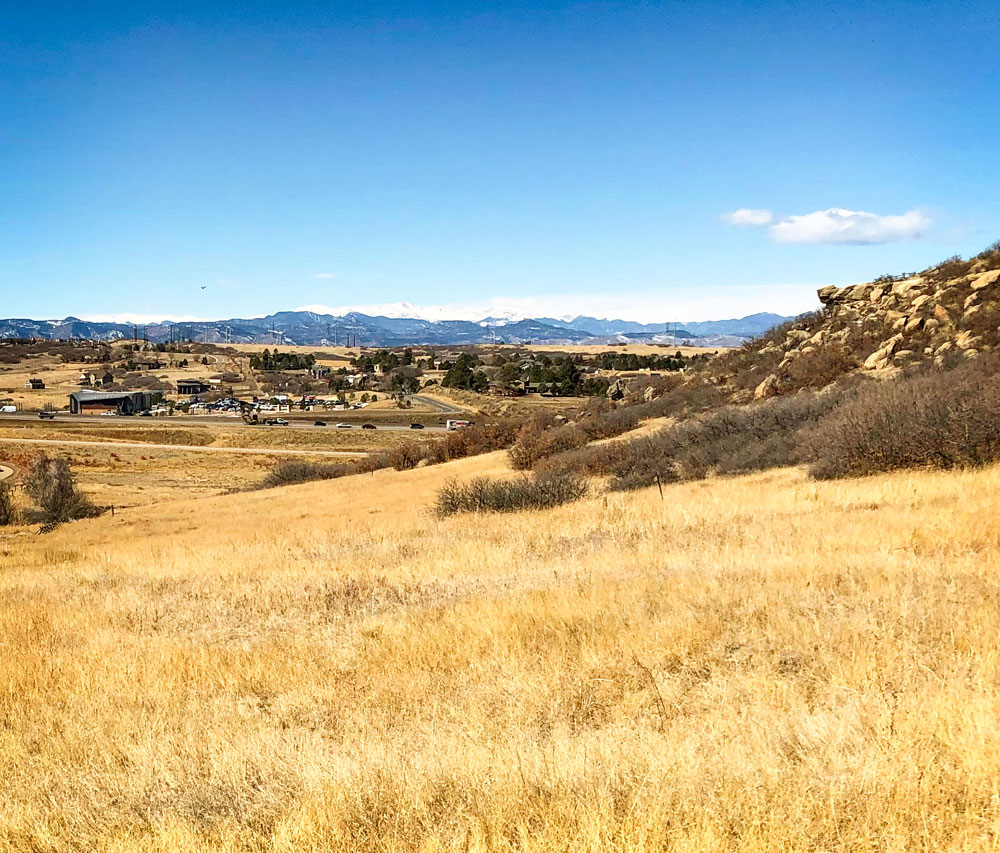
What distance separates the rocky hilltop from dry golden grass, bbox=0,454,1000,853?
65.5 feet

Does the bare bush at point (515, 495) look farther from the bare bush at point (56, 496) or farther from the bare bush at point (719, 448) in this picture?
the bare bush at point (56, 496)

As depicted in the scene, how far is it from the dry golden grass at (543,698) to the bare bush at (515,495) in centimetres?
774

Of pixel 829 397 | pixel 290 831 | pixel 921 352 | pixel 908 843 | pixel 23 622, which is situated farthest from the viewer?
pixel 921 352

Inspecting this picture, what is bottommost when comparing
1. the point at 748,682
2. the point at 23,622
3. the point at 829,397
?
the point at 23,622

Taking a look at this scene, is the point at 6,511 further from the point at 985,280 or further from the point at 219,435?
the point at 985,280

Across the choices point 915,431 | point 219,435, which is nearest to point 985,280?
point 915,431

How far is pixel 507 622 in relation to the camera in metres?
7.91

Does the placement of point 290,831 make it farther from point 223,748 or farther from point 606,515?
point 606,515

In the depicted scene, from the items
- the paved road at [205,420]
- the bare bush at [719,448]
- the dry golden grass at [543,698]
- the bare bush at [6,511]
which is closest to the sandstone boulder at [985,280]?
the bare bush at [719,448]

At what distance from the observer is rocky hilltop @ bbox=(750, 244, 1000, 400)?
2942 centimetres

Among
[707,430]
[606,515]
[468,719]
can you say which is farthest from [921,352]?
[468,719]

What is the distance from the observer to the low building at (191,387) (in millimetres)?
136125

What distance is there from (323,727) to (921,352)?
99.2 ft

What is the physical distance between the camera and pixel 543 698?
5930 mm
